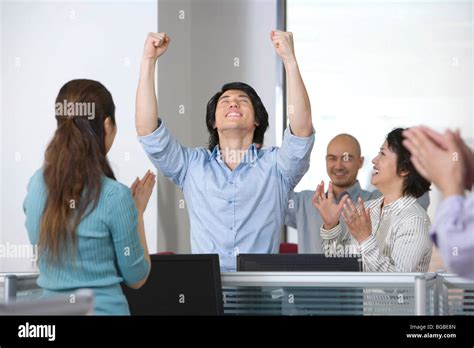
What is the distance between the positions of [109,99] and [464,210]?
1.37 meters

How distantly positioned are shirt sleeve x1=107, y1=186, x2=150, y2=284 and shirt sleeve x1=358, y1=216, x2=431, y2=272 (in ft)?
2.13

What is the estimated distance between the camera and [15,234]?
411 centimetres

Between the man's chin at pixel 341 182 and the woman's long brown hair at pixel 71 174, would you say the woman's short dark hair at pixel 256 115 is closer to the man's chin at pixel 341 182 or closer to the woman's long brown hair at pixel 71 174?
the woman's long brown hair at pixel 71 174

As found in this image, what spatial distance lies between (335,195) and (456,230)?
270 cm

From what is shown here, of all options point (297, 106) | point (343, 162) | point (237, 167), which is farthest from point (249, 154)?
point (343, 162)

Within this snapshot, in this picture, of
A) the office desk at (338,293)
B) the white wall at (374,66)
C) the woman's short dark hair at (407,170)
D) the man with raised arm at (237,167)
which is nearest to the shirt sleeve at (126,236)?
the office desk at (338,293)

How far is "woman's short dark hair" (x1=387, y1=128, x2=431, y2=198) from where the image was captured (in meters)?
2.48

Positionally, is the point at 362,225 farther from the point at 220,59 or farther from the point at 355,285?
the point at 220,59

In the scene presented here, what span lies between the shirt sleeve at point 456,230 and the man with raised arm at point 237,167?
1559mm

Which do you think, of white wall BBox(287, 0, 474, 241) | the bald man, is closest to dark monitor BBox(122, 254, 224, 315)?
the bald man

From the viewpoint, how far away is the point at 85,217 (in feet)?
5.89

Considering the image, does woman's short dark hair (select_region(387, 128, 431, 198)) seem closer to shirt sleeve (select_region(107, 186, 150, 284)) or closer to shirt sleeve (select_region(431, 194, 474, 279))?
shirt sleeve (select_region(107, 186, 150, 284))
